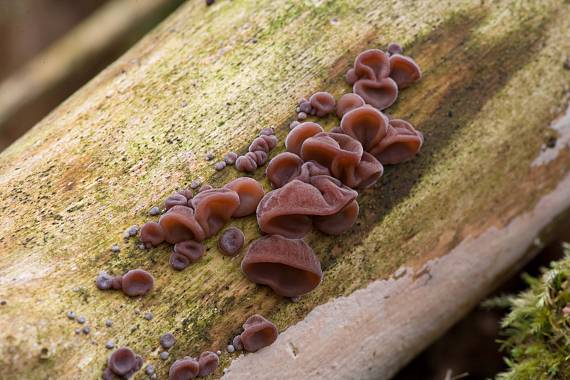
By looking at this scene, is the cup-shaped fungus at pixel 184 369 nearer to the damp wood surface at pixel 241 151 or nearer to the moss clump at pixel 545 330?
the damp wood surface at pixel 241 151

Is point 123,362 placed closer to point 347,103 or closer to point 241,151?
point 241,151

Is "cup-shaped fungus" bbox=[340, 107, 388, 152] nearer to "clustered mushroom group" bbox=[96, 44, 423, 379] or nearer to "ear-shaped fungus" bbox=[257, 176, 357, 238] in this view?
"clustered mushroom group" bbox=[96, 44, 423, 379]

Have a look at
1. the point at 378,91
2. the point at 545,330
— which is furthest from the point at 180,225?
the point at 545,330

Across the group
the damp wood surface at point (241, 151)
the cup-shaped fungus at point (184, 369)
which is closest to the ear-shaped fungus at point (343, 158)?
the damp wood surface at point (241, 151)

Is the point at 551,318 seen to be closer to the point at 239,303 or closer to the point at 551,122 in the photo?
the point at 551,122

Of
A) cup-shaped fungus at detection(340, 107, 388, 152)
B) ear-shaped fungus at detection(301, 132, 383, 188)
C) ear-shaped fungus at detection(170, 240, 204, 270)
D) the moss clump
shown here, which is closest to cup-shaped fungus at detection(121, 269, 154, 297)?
ear-shaped fungus at detection(170, 240, 204, 270)
